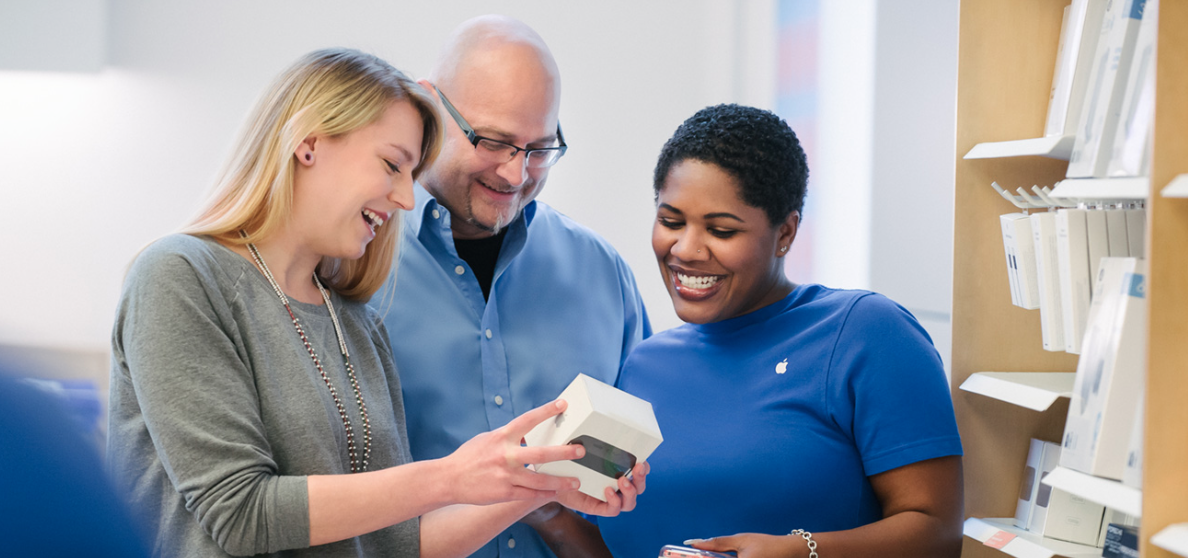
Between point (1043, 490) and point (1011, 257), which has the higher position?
point (1011, 257)

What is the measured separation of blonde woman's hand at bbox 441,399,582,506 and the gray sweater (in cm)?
20

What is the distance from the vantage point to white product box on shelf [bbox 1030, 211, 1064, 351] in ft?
4.86

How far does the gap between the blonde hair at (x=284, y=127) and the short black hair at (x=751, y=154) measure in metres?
0.54

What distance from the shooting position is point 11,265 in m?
3.25

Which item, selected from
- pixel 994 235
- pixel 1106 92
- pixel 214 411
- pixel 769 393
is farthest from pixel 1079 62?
pixel 214 411

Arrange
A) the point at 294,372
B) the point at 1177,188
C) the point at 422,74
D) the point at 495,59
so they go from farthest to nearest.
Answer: the point at 422,74, the point at 495,59, the point at 294,372, the point at 1177,188

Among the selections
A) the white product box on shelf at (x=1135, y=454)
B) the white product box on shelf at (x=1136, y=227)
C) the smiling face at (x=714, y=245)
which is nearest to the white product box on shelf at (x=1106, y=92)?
the white product box on shelf at (x=1136, y=227)

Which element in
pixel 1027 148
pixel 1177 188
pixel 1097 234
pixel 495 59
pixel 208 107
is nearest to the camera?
pixel 1177 188

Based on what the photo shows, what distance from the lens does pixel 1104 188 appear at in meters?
1.25

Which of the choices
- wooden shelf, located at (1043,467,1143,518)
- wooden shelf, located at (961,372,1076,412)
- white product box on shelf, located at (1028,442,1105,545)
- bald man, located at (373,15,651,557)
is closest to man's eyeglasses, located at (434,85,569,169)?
bald man, located at (373,15,651,557)

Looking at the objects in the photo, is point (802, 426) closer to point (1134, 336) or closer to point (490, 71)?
point (1134, 336)

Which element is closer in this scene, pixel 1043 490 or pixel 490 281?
pixel 1043 490

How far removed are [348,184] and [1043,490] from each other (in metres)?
1.43

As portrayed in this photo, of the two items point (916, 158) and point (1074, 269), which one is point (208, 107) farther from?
point (1074, 269)
